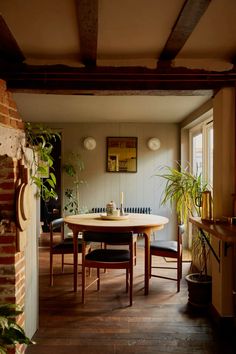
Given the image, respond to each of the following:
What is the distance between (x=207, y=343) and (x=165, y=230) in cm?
344

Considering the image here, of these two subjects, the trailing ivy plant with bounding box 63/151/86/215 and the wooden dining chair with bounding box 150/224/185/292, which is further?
the trailing ivy plant with bounding box 63/151/86/215

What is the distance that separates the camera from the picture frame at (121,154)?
19.5ft

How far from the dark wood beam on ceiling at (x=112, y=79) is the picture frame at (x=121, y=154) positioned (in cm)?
307

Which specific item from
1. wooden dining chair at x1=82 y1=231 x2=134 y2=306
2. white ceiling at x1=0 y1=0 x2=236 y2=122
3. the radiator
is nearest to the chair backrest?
wooden dining chair at x1=82 y1=231 x2=134 y2=306

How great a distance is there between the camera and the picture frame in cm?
595

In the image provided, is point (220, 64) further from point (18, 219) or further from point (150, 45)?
point (18, 219)

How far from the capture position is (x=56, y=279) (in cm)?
410

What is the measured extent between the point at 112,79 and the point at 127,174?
3.28 meters

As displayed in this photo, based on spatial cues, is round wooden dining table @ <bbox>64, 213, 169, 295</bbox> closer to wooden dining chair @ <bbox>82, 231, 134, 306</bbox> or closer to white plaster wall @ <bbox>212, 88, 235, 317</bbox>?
wooden dining chair @ <bbox>82, 231, 134, 306</bbox>

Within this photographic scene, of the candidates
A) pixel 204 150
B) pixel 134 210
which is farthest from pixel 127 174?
pixel 204 150

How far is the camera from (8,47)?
2523mm

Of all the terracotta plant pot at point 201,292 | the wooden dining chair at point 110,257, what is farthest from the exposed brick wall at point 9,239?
the terracotta plant pot at point 201,292

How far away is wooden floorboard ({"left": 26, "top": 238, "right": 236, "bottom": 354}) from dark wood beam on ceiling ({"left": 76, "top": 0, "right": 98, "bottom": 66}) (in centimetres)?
225

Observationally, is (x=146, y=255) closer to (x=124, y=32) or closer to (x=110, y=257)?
(x=110, y=257)
